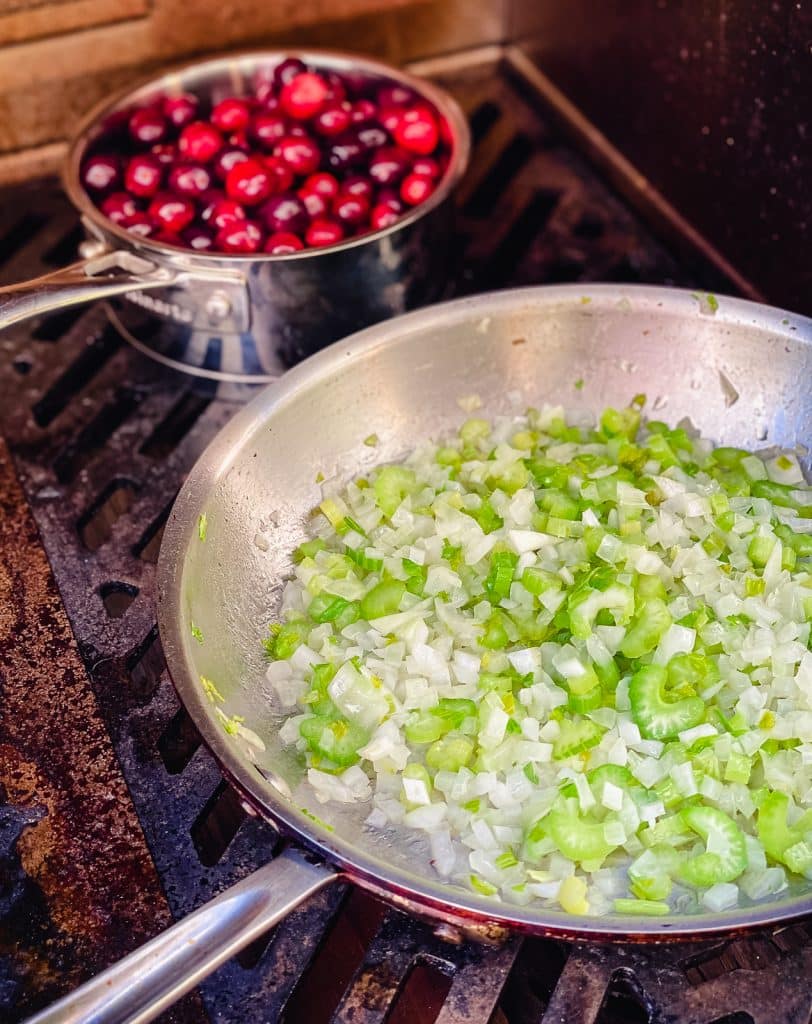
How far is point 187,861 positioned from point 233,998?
129 millimetres

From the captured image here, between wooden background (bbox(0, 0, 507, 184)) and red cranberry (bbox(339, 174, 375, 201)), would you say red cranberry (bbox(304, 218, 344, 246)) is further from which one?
wooden background (bbox(0, 0, 507, 184))

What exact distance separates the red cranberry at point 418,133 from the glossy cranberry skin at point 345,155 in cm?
6

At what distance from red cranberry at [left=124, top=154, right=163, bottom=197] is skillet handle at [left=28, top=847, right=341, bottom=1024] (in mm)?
925

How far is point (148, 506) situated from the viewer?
1.36 meters

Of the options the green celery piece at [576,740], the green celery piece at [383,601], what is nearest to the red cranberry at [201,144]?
the green celery piece at [383,601]

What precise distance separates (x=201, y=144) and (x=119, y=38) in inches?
16.8

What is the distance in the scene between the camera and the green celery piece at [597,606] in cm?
107

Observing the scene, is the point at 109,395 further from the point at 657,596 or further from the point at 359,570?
the point at 657,596

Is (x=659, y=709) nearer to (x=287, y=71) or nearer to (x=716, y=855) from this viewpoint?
(x=716, y=855)

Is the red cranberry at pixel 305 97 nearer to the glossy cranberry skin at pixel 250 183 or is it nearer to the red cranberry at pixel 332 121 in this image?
the red cranberry at pixel 332 121

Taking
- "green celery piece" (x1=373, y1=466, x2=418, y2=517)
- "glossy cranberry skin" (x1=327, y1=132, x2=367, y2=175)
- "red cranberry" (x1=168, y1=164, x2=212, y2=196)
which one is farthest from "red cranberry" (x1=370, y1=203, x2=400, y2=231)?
"green celery piece" (x1=373, y1=466, x2=418, y2=517)

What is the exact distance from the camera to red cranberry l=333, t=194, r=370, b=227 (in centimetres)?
142

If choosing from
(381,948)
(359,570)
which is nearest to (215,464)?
(359,570)

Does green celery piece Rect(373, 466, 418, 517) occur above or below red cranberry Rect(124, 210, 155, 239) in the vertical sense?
below
